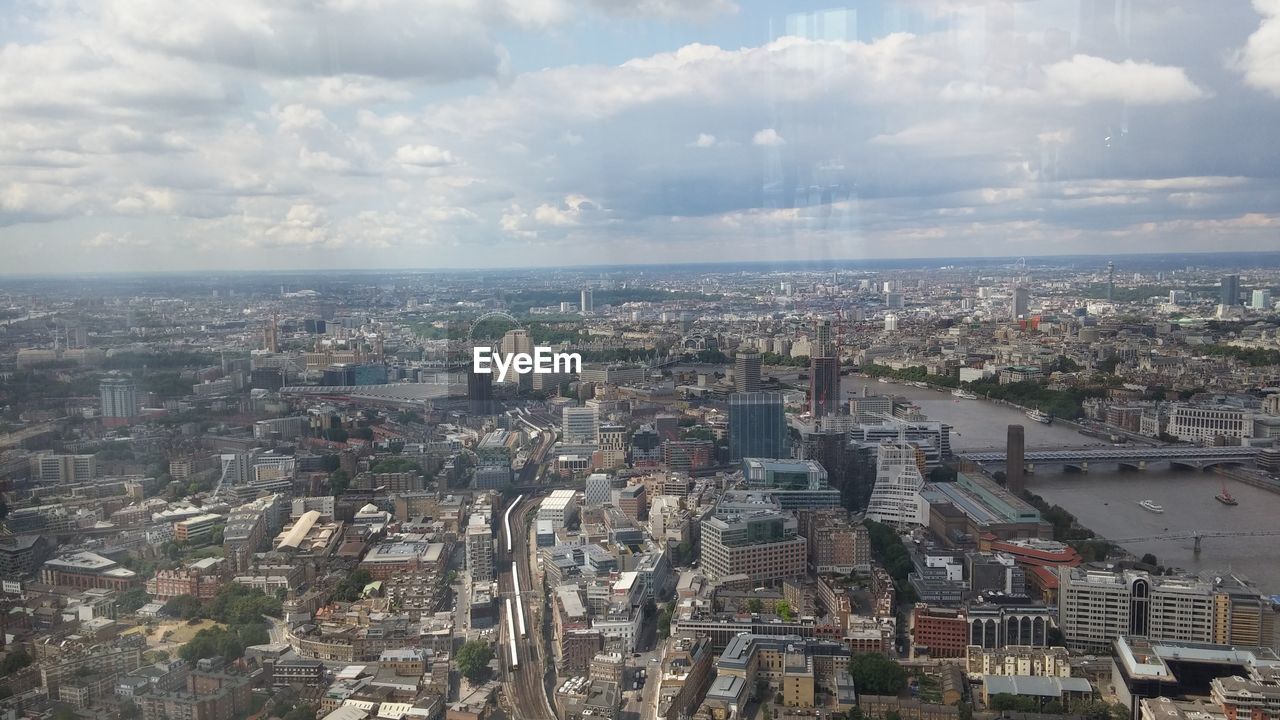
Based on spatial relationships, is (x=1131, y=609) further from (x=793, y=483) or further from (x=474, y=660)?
(x=474, y=660)

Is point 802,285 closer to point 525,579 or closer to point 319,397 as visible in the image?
point 319,397

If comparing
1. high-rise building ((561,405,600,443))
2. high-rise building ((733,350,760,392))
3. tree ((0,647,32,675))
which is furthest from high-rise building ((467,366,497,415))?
tree ((0,647,32,675))

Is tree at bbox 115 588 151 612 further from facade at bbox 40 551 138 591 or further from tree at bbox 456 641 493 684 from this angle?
tree at bbox 456 641 493 684

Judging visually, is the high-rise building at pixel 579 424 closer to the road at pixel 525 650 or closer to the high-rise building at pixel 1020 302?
the road at pixel 525 650

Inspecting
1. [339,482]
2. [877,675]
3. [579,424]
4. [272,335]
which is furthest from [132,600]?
[272,335]

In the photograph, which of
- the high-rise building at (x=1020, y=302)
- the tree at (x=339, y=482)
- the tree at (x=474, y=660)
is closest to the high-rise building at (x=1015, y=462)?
the high-rise building at (x=1020, y=302)
